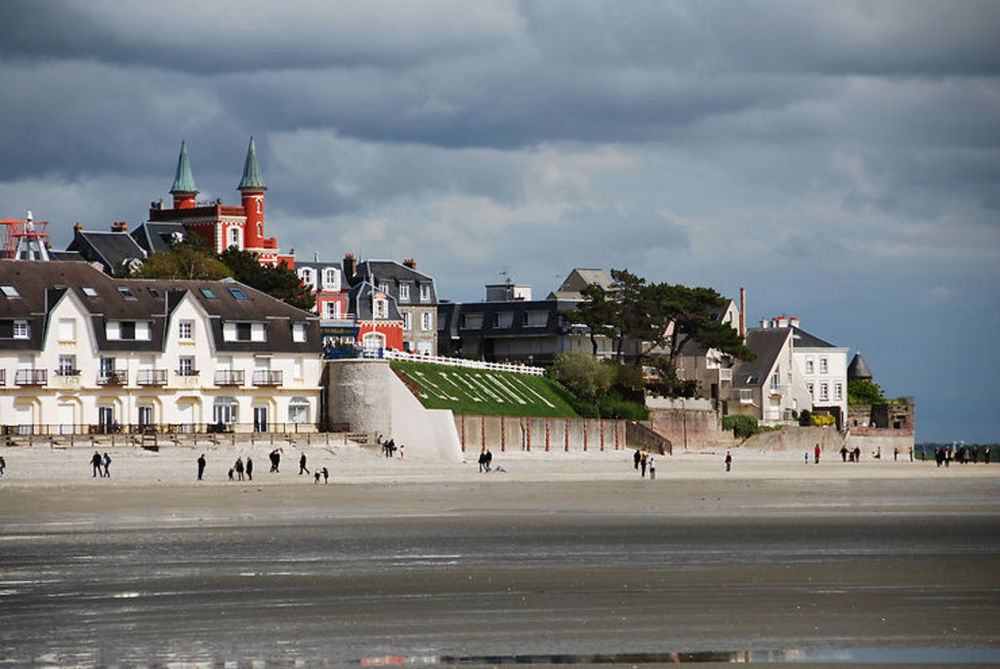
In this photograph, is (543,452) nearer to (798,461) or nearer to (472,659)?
(798,461)

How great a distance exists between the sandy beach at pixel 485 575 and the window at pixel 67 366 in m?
13.1

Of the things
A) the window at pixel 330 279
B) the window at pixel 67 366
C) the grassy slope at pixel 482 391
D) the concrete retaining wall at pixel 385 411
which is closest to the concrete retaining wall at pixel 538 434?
the grassy slope at pixel 482 391

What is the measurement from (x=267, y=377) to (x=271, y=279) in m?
19.1

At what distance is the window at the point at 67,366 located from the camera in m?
62.8

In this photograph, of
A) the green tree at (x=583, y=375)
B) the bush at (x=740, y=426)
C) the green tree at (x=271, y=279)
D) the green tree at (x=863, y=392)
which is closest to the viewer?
the green tree at (x=271, y=279)

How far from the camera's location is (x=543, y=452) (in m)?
72.9

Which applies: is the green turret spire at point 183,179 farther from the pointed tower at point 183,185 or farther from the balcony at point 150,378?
the balcony at point 150,378

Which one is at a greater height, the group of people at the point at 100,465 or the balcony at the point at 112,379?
the balcony at the point at 112,379

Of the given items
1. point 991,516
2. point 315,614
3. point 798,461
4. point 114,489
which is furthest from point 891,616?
point 798,461

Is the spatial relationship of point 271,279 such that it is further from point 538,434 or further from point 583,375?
point 538,434

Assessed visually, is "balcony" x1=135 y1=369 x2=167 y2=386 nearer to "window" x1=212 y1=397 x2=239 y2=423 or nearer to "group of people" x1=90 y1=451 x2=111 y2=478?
"window" x1=212 y1=397 x2=239 y2=423

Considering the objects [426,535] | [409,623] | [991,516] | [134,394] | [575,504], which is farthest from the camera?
[134,394]

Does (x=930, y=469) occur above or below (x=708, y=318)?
below

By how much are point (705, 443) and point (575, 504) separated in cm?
4636
